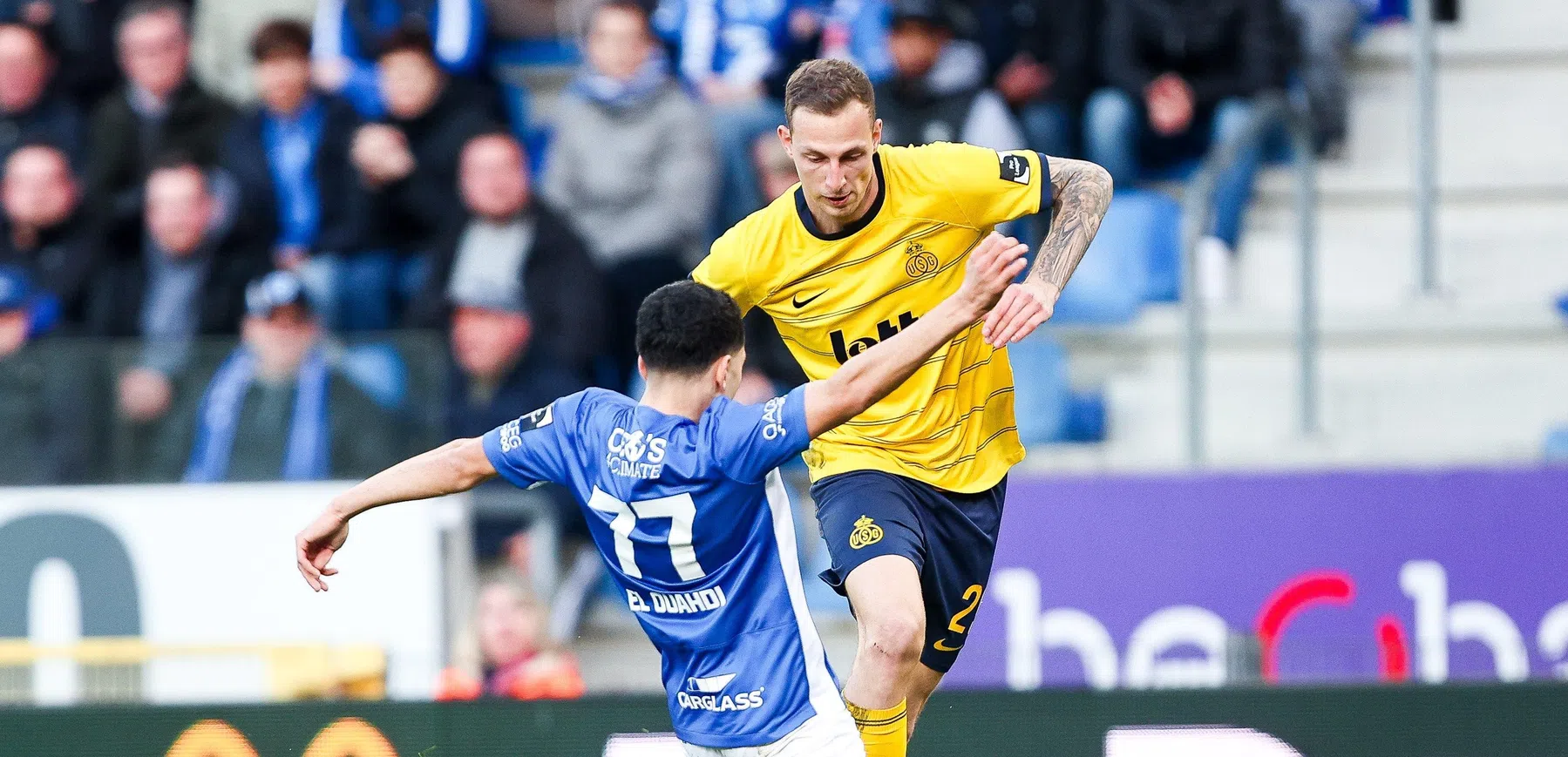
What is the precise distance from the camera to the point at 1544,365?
9.30 meters

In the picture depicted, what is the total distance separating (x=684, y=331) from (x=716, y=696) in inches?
31.1

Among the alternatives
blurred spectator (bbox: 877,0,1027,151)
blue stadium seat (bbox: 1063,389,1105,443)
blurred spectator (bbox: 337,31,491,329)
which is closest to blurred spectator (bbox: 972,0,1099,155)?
blurred spectator (bbox: 877,0,1027,151)

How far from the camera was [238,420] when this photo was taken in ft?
26.3

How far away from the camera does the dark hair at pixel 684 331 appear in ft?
14.2

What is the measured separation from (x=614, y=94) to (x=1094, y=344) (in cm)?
247

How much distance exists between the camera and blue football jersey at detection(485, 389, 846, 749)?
432cm

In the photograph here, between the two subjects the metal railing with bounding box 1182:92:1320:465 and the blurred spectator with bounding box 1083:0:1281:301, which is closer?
the metal railing with bounding box 1182:92:1320:465

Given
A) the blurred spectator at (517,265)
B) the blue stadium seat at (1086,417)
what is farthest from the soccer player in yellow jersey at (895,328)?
the blue stadium seat at (1086,417)

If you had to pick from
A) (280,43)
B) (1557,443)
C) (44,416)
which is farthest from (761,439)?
(280,43)

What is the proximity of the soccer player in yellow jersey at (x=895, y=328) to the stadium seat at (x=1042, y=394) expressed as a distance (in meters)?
3.31

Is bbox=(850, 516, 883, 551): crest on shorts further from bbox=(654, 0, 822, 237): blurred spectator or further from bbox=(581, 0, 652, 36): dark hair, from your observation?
bbox=(581, 0, 652, 36): dark hair

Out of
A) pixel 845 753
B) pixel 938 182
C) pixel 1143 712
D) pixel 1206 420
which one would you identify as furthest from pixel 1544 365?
pixel 845 753

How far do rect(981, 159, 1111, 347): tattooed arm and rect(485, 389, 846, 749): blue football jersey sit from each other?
0.48 m

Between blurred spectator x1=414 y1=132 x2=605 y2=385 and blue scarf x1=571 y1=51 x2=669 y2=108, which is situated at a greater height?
blue scarf x1=571 y1=51 x2=669 y2=108
